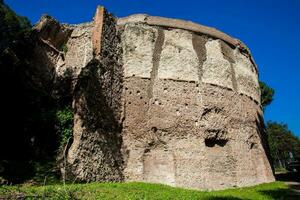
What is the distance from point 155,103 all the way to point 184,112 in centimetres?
114

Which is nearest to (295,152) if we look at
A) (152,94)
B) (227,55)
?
(227,55)

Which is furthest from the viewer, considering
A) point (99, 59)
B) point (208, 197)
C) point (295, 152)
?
point (295, 152)

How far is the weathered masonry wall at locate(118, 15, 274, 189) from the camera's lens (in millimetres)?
11359

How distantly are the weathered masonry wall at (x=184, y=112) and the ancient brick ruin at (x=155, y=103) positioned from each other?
A: 0.03 meters

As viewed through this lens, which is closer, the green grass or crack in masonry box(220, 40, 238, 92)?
the green grass

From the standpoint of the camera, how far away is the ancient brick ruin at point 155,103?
10.2 meters

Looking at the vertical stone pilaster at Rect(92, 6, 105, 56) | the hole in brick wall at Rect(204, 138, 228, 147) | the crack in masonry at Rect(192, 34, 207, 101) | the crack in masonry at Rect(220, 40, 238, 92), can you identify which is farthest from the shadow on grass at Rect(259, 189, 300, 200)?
the vertical stone pilaster at Rect(92, 6, 105, 56)

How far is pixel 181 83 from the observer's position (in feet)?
41.1

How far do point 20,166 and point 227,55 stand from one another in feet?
30.8

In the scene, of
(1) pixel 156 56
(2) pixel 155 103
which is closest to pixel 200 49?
(1) pixel 156 56

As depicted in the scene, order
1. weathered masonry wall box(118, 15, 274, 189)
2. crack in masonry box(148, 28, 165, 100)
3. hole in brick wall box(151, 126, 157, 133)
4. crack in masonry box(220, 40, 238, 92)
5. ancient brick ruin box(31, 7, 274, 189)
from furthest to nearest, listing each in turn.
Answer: crack in masonry box(220, 40, 238, 92), crack in masonry box(148, 28, 165, 100), hole in brick wall box(151, 126, 157, 133), weathered masonry wall box(118, 15, 274, 189), ancient brick ruin box(31, 7, 274, 189)

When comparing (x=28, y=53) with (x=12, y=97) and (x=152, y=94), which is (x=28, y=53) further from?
(x=152, y=94)

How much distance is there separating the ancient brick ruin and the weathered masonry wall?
0.03 metres

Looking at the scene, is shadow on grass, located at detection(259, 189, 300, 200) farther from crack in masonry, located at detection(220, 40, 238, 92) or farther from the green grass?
crack in masonry, located at detection(220, 40, 238, 92)
